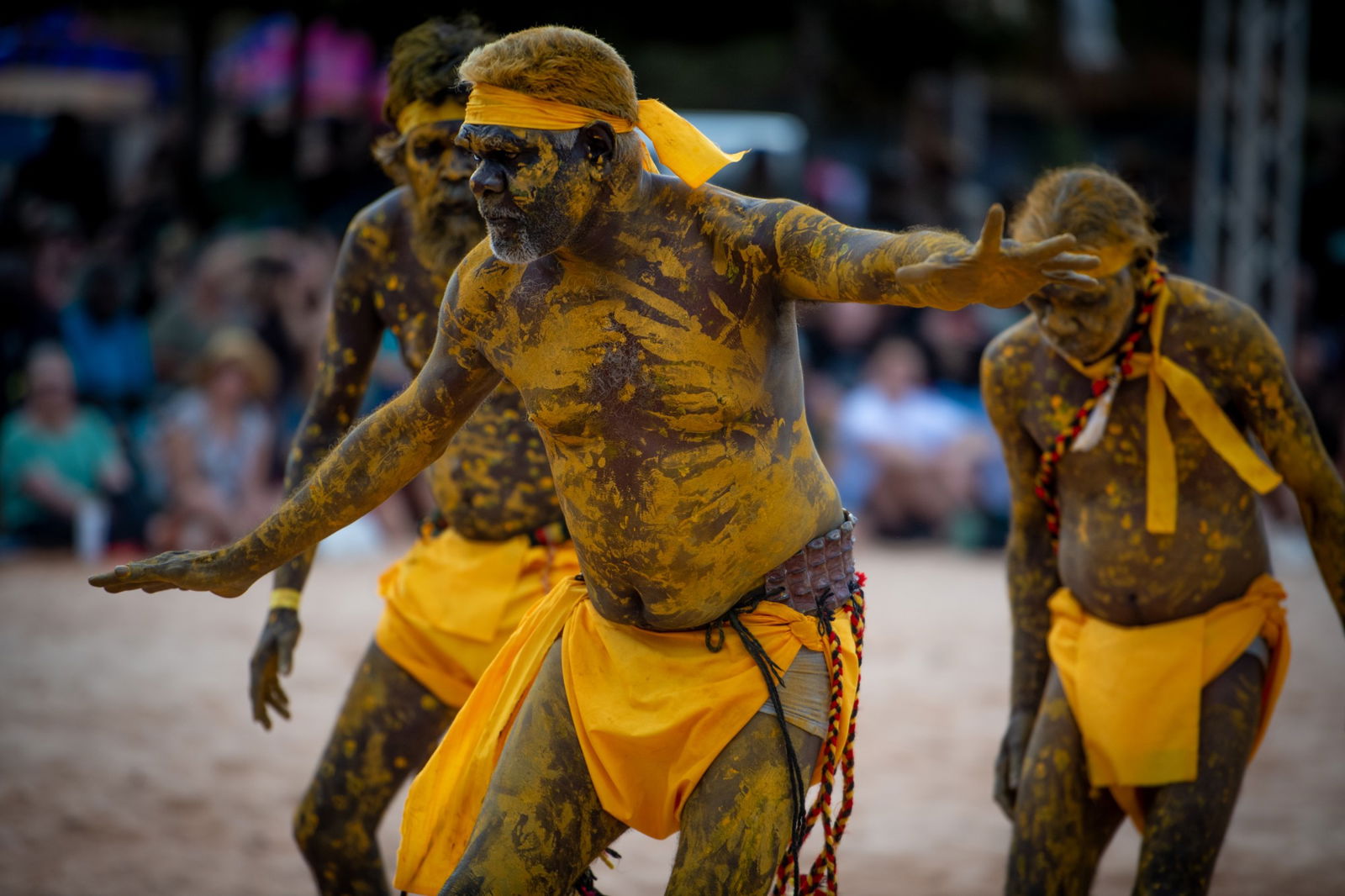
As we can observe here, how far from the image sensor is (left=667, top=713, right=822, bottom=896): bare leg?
2756 millimetres

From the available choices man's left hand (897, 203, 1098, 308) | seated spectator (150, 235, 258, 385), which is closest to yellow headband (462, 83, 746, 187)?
man's left hand (897, 203, 1098, 308)

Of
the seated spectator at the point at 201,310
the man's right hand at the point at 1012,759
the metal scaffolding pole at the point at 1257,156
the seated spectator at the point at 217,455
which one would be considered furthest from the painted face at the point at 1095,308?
the metal scaffolding pole at the point at 1257,156

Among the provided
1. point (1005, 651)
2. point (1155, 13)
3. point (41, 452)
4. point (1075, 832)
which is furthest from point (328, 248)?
point (1155, 13)

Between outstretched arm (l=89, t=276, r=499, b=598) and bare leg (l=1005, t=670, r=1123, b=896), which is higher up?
outstretched arm (l=89, t=276, r=499, b=598)

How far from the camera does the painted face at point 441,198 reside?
383 cm

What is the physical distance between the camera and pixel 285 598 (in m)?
3.93

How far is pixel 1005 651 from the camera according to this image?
8383 millimetres

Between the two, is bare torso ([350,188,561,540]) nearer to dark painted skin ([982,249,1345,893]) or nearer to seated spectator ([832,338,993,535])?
dark painted skin ([982,249,1345,893])

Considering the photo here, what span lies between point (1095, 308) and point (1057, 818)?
4.20ft

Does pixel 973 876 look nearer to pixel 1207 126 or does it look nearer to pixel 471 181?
pixel 471 181

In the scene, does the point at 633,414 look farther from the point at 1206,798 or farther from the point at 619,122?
the point at 1206,798

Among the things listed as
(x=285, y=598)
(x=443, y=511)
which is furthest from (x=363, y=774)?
(x=443, y=511)

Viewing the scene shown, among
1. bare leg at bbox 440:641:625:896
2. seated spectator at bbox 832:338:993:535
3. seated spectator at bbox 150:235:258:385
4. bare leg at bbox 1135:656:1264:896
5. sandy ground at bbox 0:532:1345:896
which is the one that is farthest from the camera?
seated spectator at bbox 832:338:993:535

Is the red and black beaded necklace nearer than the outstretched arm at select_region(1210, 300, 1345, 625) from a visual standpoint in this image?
No
